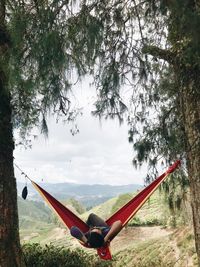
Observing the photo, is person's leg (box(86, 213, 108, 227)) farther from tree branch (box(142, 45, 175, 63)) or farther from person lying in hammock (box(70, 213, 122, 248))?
tree branch (box(142, 45, 175, 63))

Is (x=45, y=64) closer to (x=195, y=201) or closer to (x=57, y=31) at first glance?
(x=57, y=31)

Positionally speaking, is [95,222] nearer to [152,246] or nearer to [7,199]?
[7,199]

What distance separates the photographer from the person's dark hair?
4.88 m

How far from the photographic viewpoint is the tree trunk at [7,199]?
487 centimetres

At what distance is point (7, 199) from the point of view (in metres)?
4.95

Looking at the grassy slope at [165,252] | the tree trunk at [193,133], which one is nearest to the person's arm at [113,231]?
the tree trunk at [193,133]

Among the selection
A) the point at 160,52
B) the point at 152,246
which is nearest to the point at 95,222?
the point at 160,52

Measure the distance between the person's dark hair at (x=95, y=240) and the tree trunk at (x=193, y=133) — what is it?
1398mm

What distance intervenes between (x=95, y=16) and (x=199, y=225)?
2101 mm

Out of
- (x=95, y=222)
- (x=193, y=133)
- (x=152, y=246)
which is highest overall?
(x=193, y=133)

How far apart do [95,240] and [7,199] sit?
1113 millimetres

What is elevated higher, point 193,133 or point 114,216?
point 193,133

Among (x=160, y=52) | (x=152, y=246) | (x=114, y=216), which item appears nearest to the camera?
(x=160, y=52)

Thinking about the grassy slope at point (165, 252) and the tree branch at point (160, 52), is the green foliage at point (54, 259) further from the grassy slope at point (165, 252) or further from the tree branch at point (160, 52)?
the tree branch at point (160, 52)
